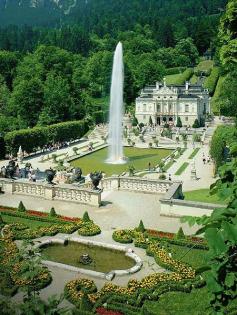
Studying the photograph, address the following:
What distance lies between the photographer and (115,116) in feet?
187

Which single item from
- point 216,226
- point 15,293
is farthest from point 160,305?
point 216,226

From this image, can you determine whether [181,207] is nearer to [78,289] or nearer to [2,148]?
[78,289]

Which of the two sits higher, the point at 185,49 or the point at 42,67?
the point at 185,49

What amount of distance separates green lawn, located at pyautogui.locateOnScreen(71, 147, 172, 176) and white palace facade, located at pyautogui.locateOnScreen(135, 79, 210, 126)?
114ft

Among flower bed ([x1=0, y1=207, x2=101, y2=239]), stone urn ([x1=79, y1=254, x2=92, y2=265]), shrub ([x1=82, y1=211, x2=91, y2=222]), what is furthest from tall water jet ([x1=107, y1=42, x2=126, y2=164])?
stone urn ([x1=79, y1=254, x2=92, y2=265])

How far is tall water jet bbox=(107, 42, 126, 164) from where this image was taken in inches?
2173

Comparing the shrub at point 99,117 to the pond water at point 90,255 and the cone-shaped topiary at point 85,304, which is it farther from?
the cone-shaped topiary at point 85,304

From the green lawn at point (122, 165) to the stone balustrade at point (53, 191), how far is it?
14885 millimetres

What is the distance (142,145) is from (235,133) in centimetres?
6048

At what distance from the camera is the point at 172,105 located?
329 ft

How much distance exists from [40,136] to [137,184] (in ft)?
113

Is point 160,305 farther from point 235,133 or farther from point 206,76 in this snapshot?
point 206,76

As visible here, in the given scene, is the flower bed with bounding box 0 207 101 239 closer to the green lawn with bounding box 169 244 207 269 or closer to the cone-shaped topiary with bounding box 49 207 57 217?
the cone-shaped topiary with bounding box 49 207 57 217

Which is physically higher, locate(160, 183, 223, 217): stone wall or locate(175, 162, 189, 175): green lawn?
locate(160, 183, 223, 217): stone wall
